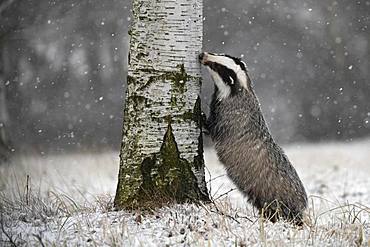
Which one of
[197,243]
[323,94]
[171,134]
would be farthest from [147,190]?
[323,94]

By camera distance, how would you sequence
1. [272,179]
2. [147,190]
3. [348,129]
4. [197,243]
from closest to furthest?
[197,243], [147,190], [272,179], [348,129]

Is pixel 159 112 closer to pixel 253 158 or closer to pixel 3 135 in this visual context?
pixel 253 158

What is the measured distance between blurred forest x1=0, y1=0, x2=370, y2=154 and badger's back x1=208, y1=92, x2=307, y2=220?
45.2 feet

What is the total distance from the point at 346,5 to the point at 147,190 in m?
20.5

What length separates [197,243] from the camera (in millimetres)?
4773

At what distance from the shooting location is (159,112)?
5.47 metres

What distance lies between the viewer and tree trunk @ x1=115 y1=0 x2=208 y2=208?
545 cm

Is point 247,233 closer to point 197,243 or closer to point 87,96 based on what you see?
point 197,243

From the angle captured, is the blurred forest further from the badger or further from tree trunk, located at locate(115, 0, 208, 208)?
tree trunk, located at locate(115, 0, 208, 208)

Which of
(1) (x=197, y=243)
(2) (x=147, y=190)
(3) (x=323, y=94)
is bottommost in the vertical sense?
(1) (x=197, y=243)

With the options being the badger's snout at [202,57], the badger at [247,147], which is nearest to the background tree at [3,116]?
the badger at [247,147]

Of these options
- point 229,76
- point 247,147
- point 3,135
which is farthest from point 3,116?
point 247,147

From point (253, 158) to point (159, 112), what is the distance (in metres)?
1.04

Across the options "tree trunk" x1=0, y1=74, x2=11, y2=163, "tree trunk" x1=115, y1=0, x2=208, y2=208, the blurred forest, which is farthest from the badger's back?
the blurred forest
